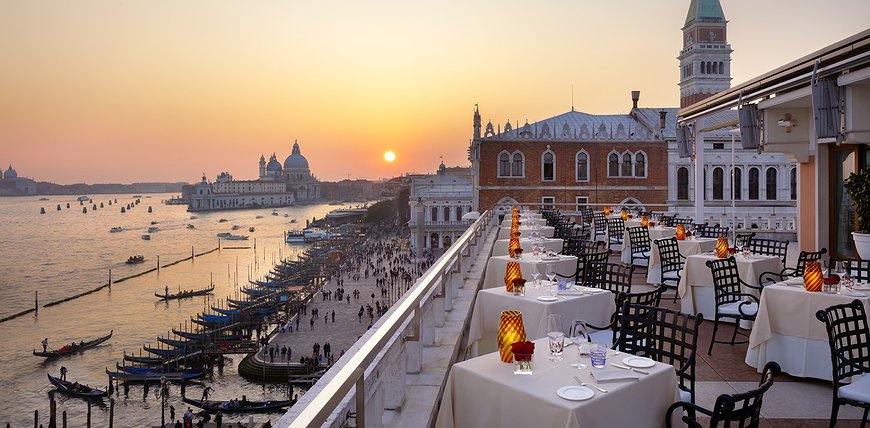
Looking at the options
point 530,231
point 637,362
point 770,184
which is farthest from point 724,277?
point 770,184

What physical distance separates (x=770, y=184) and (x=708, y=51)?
2149cm

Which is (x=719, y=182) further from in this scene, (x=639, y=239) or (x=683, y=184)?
(x=639, y=239)

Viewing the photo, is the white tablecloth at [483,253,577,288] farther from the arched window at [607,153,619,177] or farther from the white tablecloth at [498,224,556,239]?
the arched window at [607,153,619,177]

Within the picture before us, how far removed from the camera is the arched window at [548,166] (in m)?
31.7

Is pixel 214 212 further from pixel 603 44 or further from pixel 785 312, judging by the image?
pixel 785 312

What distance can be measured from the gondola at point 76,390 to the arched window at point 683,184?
3368 cm

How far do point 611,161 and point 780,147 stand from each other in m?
21.8

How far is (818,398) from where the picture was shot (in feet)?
14.6

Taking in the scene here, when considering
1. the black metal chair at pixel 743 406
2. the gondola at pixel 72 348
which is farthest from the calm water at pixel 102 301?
the black metal chair at pixel 743 406

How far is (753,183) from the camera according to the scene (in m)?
33.8

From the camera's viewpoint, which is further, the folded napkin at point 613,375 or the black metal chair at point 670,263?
the black metal chair at point 670,263

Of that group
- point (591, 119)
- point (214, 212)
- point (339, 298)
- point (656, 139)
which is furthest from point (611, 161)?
point (214, 212)

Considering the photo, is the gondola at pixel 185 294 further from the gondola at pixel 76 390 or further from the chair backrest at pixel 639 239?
the chair backrest at pixel 639 239

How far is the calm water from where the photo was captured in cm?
3406
